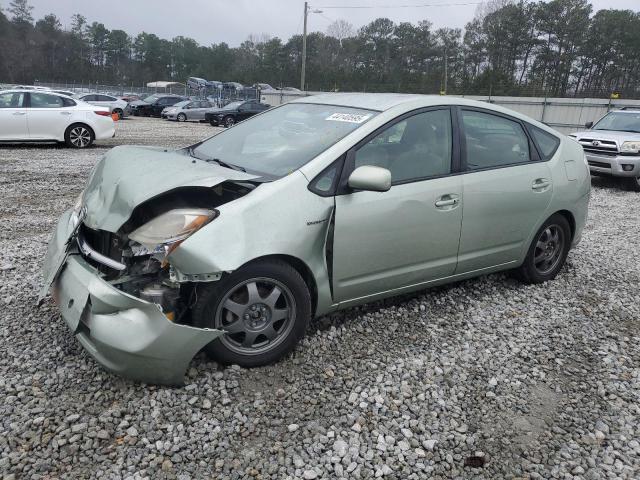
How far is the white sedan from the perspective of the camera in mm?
12320

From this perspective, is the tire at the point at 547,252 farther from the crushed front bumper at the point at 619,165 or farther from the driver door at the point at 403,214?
the crushed front bumper at the point at 619,165

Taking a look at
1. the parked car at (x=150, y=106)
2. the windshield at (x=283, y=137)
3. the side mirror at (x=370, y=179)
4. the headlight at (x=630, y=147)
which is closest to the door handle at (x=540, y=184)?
the windshield at (x=283, y=137)

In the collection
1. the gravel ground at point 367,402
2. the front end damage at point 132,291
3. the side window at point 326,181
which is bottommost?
the gravel ground at point 367,402

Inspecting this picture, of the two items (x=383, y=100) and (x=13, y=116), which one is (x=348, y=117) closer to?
(x=383, y=100)

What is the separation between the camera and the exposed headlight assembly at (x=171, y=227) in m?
2.81

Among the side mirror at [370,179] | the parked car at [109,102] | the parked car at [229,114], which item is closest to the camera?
the side mirror at [370,179]

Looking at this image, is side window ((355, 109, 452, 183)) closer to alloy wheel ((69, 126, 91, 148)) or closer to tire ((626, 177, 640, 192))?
tire ((626, 177, 640, 192))

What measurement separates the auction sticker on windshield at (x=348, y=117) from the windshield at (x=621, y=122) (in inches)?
404

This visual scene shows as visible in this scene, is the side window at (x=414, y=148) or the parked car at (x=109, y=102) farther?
the parked car at (x=109, y=102)

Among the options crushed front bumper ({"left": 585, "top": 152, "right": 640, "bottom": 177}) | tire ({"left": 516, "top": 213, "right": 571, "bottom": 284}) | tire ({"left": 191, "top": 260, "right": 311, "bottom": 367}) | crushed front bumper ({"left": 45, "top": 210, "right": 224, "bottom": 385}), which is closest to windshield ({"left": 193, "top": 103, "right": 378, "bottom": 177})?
tire ({"left": 191, "top": 260, "right": 311, "bottom": 367})

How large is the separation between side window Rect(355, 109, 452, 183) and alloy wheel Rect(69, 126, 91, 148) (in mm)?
11519

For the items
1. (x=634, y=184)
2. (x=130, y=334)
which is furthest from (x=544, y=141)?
(x=634, y=184)

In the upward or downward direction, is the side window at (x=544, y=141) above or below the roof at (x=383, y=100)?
below

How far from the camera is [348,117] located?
3.73m
